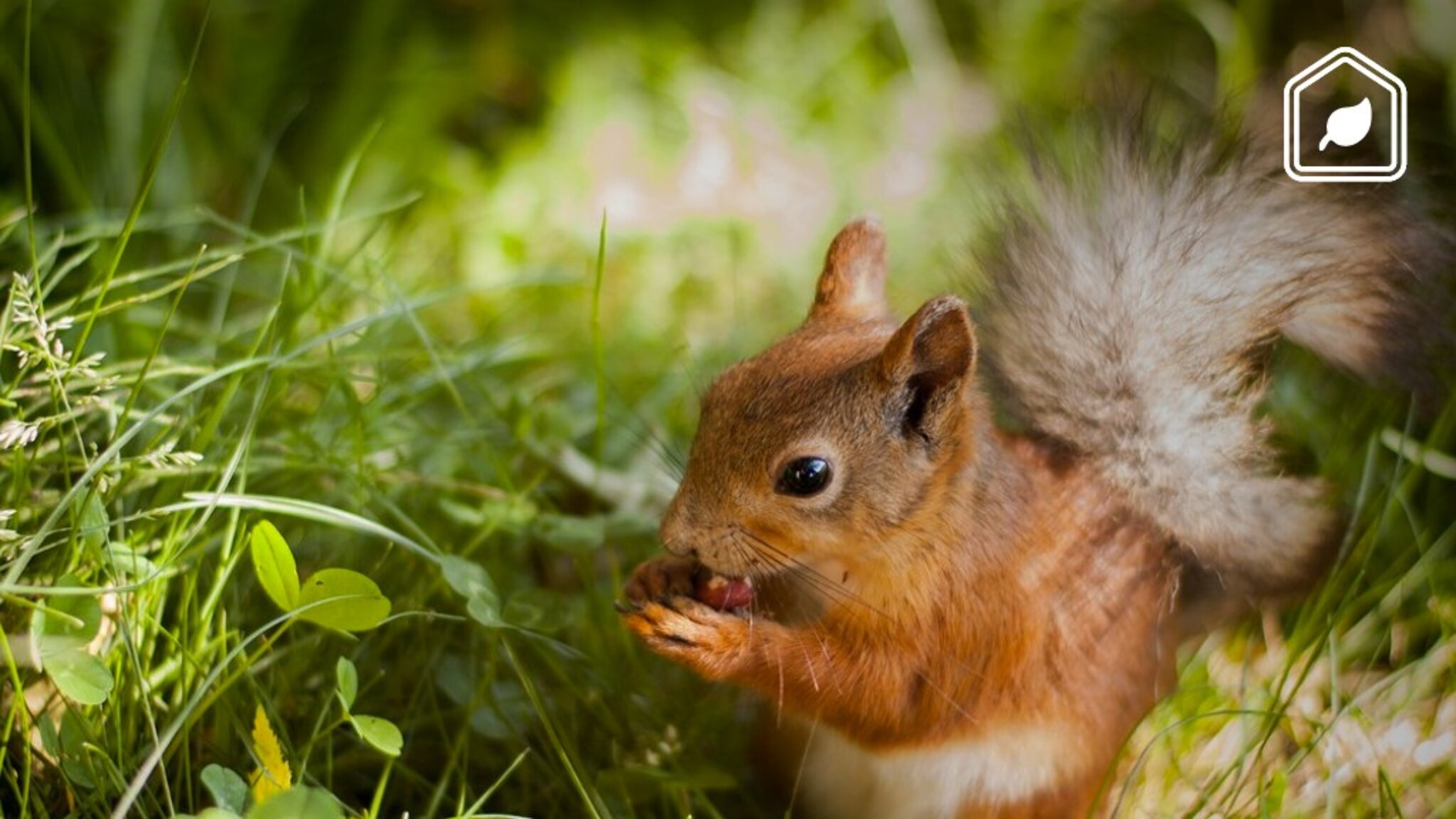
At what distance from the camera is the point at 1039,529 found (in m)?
1.30

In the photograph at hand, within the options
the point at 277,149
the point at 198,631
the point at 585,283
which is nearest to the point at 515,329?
the point at 585,283

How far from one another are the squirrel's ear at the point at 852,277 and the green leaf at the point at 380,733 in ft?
1.79

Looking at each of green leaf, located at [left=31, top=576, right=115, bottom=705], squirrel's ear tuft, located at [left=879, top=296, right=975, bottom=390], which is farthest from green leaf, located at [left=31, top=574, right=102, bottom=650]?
squirrel's ear tuft, located at [left=879, top=296, right=975, bottom=390]

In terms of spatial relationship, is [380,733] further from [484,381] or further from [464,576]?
[484,381]

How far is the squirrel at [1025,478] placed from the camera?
4.05ft

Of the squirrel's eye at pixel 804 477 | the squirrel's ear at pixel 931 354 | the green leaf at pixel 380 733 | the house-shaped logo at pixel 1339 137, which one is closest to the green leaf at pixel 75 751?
the green leaf at pixel 380 733

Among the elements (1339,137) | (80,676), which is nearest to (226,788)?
(80,676)

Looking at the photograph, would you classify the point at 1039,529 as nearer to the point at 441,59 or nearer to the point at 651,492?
the point at 651,492

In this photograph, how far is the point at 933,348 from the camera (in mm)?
1183

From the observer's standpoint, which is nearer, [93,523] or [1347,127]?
[93,523]

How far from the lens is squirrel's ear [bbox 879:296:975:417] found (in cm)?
115

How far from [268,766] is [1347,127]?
1.16m

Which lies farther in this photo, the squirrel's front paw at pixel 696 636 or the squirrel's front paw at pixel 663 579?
the squirrel's front paw at pixel 663 579

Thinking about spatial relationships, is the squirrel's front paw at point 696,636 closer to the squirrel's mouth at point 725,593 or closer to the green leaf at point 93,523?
the squirrel's mouth at point 725,593
